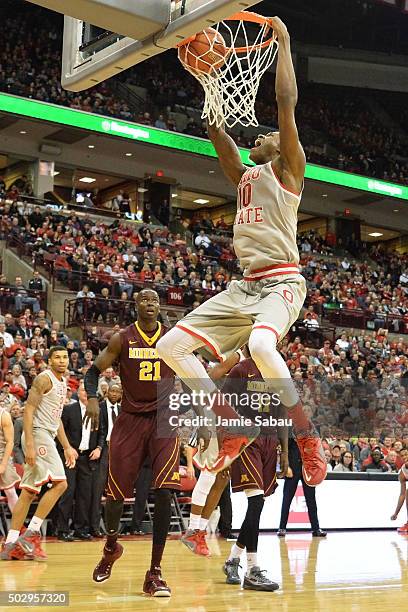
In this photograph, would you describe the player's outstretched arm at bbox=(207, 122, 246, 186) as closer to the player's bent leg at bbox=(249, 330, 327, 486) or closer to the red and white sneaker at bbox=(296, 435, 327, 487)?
the player's bent leg at bbox=(249, 330, 327, 486)

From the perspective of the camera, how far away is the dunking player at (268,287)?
5434 mm

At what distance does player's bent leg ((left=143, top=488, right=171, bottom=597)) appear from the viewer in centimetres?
645

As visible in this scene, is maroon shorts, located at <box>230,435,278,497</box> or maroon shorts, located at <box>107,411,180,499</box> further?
maroon shorts, located at <box>230,435,278,497</box>

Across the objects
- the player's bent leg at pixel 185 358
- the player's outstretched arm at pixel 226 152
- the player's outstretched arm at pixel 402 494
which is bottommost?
the player's outstretched arm at pixel 402 494

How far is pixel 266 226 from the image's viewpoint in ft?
18.7

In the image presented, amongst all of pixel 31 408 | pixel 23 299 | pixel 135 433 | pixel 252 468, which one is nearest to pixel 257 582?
pixel 252 468

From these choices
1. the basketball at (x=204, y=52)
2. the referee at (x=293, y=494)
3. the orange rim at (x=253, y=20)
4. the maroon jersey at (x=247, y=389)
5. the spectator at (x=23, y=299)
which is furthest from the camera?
the spectator at (x=23, y=299)

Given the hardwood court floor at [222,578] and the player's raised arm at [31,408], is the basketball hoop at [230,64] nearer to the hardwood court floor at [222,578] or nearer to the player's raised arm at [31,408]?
the hardwood court floor at [222,578]

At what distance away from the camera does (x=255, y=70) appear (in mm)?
6301

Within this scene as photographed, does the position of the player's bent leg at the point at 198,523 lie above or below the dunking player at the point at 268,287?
below

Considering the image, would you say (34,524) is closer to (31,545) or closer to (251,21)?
(31,545)

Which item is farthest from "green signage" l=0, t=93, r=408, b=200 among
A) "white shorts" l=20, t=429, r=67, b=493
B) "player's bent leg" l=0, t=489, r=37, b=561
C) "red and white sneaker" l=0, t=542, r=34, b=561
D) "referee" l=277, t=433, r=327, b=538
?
"red and white sneaker" l=0, t=542, r=34, b=561

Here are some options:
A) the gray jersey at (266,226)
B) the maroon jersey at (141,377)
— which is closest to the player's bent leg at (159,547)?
the maroon jersey at (141,377)

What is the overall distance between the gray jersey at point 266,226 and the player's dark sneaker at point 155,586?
2.44 meters
